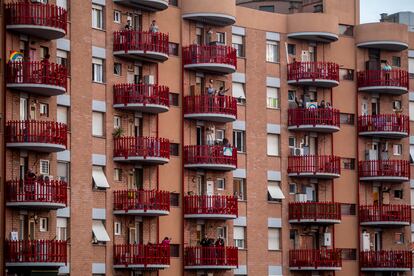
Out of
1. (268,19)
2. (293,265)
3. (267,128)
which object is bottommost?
(293,265)

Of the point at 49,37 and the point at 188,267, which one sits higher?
the point at 49,37

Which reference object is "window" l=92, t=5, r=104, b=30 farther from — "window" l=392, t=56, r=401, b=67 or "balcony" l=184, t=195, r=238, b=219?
"window" l=392, t=56, r=401, b=67

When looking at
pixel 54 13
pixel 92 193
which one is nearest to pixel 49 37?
pixel 54 13

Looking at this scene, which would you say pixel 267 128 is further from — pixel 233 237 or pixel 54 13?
pixel 54 13

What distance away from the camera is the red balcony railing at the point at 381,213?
113m

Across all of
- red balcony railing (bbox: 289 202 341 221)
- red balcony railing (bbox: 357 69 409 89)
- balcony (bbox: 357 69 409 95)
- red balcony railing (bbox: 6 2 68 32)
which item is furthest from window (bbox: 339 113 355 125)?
red balcony railing (bbox: 6 2 68 32)

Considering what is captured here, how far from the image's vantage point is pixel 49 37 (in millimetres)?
93625

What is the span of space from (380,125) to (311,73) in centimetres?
705

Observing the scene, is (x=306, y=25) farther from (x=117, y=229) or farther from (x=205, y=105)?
(x=117, y=229)

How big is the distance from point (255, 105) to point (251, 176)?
4773 millimetres

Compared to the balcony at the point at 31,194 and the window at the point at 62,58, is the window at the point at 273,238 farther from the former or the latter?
the balcony at the point at 31,194

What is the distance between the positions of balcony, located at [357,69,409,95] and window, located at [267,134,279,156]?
27.3ft

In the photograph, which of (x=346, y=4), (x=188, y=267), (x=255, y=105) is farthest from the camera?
(x=346, y=4)

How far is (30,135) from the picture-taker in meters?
91.1
